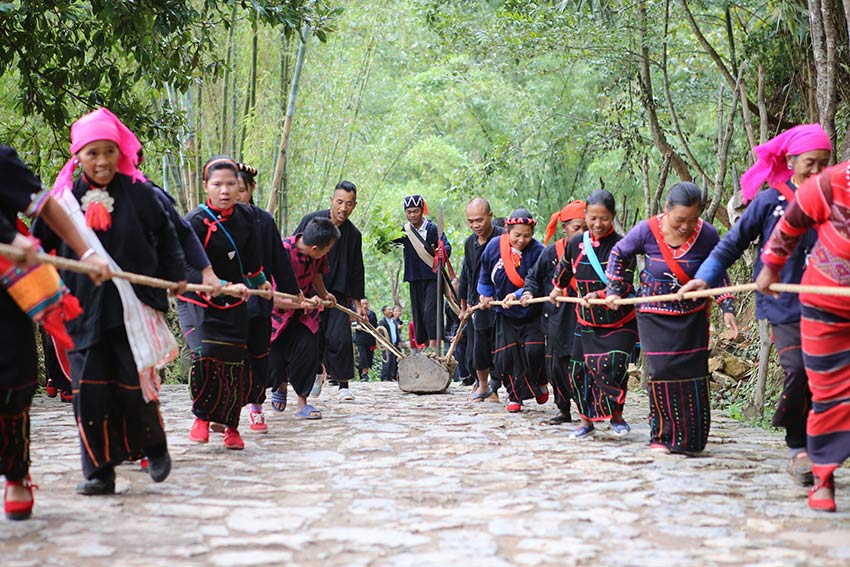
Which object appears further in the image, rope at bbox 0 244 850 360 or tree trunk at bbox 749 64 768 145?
tree trunk at bbox 749 64 768 145

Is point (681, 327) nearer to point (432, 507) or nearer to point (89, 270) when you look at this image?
point (432, 507)

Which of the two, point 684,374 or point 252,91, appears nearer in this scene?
point 684,374

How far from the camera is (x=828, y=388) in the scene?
4.86 metres

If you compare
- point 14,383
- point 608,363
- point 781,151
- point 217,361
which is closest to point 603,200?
point 608,363

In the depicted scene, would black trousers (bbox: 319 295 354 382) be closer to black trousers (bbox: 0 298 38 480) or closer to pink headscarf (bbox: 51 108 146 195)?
pink headscarf (bbox: 51 108 146 195)

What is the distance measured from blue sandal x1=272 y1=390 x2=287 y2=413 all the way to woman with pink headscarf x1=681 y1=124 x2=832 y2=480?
165 inches

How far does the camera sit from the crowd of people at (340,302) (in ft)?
15.6

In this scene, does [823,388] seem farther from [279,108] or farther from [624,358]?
[279,108]

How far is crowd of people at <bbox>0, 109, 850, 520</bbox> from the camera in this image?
4.77 m

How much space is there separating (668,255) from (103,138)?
11.8 feet

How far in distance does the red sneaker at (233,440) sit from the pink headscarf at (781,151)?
361 centimetres

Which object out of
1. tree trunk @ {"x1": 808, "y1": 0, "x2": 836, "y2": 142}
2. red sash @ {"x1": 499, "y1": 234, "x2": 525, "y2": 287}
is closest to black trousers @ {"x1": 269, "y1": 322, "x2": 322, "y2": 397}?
red sash @ {"x1": 499, "y1": 234, "x2": 525, "y2": 287}

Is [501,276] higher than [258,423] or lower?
higher

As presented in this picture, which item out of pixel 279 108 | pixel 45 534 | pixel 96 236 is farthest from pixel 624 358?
pixel 279 108
